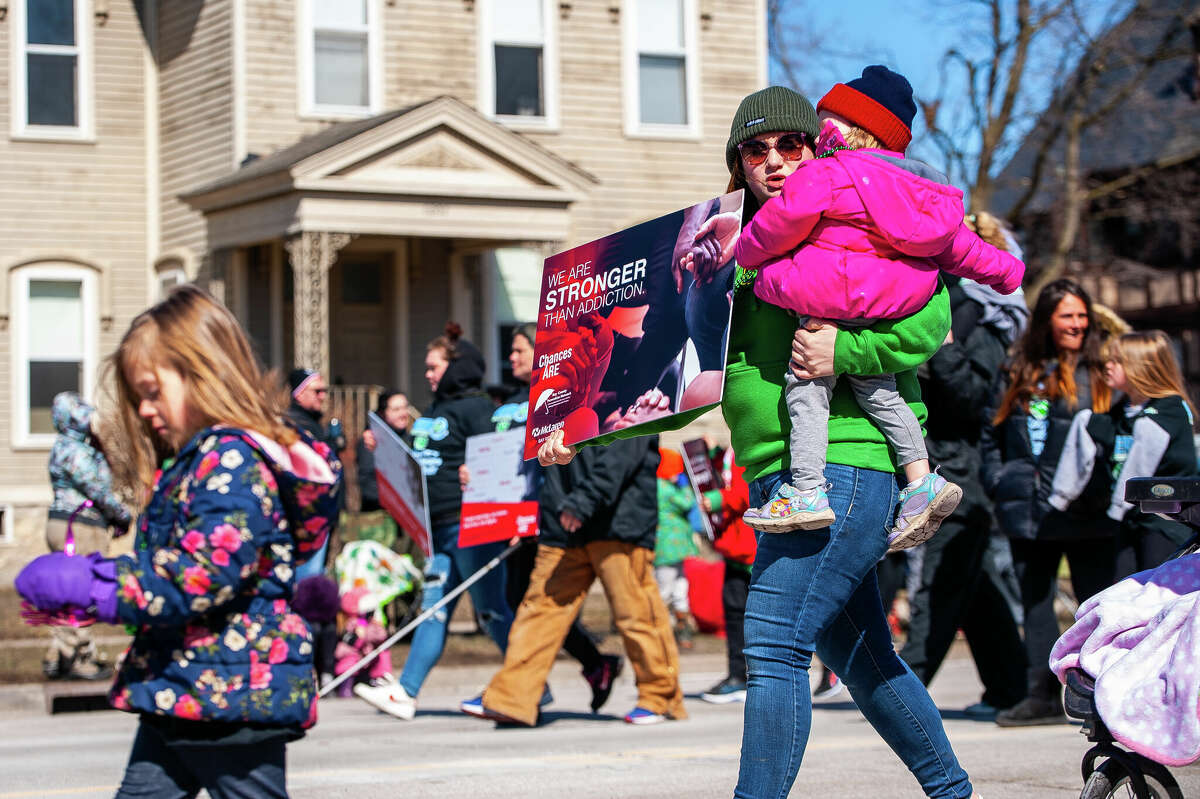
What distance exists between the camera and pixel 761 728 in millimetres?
4355

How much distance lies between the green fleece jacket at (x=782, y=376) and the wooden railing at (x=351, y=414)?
14402mm

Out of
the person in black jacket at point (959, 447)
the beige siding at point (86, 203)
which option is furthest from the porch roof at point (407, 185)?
the person in black jacket at point (959, 447)

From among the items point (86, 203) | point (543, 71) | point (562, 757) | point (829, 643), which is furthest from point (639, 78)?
point (829, 643)

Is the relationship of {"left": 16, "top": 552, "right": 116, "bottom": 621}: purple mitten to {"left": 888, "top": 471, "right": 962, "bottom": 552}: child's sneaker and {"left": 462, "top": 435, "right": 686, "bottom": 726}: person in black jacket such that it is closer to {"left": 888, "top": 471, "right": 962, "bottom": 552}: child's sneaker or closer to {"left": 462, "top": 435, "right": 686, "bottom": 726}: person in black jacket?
{"left": 888, "top": 471, "right": 962, "bottom": 552}: child's sneaker

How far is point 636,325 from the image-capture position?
484 cm

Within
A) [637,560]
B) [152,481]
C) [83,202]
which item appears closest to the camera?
[152,481]

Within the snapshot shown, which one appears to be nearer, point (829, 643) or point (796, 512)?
point (796, 512)

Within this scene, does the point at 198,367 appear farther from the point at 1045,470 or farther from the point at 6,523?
the point at 6,523

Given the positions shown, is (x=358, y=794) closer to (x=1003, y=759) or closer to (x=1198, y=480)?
(x=1003, y=759)

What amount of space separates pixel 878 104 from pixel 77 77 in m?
17.7

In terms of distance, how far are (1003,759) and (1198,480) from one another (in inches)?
113

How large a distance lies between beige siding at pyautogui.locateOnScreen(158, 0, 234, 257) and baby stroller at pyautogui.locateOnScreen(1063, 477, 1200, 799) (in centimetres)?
1649

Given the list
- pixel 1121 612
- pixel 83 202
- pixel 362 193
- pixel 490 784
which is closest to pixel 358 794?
pixel 490 784

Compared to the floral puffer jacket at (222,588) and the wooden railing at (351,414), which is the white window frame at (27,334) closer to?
the wooden railing at (351,414)
